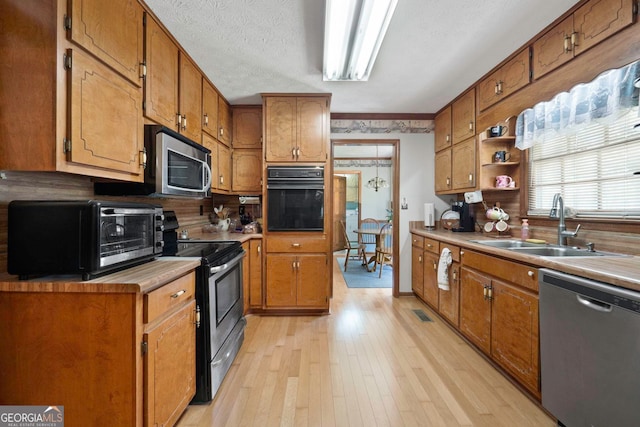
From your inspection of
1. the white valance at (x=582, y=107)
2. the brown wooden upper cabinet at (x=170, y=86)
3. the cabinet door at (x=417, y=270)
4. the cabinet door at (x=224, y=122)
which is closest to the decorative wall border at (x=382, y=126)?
the cabinet door at (x=224, y=122)

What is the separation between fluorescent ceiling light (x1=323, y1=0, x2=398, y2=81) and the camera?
1646 mm

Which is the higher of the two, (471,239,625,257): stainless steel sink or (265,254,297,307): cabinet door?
(471,239,625,257): stainless steel sink

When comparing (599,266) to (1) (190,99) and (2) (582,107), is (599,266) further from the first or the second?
(1) (190,99)

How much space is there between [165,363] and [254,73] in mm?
2365

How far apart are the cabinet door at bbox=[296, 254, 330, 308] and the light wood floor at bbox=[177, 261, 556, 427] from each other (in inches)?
9.5

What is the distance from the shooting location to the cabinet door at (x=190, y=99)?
2.18m

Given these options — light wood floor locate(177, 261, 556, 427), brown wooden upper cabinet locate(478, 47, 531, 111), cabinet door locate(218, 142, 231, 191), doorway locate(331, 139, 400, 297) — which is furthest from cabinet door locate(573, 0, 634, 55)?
doorway locate(331, 139, 400, 297)

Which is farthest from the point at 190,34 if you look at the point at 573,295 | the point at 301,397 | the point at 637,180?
the point at 637,180

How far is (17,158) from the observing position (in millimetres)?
1149

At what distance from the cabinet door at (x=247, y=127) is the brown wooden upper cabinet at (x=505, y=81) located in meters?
2.39

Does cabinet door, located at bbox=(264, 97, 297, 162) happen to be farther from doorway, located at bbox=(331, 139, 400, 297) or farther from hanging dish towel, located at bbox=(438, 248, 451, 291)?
doorway, located at bbox=(331, 139, 400, 297)

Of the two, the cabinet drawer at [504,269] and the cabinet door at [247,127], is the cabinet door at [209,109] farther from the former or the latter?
the cabinet drawer at [504,269]

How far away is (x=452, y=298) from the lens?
2.64m

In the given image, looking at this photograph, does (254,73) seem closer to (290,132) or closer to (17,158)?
(290,132)
